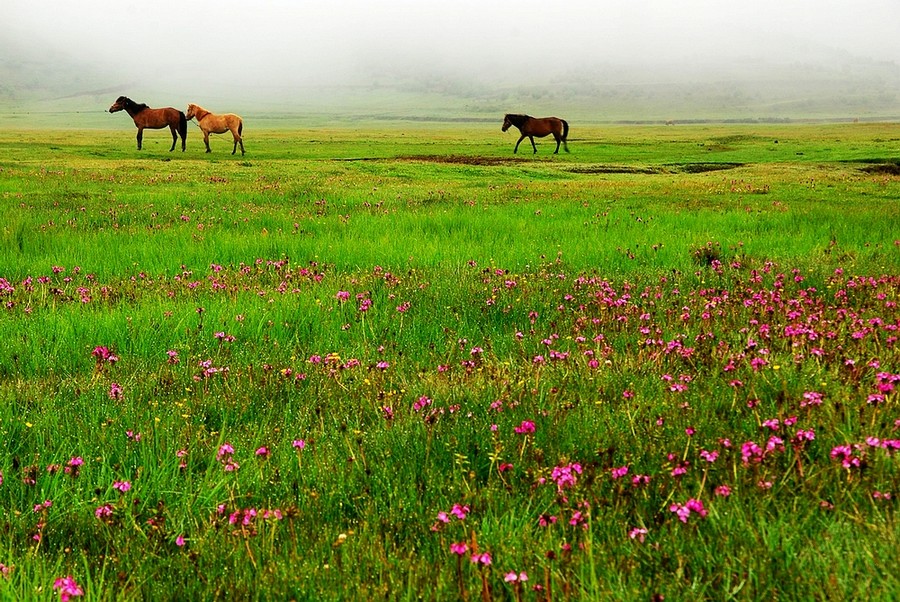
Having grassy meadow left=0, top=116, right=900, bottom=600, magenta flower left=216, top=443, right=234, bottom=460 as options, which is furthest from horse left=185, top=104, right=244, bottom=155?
magenta flower left=216, top=443, right=234, bottom=460

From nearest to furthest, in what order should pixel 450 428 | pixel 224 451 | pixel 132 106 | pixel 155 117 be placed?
pixel 224 451 < pixel 450 428 < pixel 155 117 < pixel 132 106

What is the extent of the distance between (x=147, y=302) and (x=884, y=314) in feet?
24.0

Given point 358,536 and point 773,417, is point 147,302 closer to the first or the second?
point 358,536

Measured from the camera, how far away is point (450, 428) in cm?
363

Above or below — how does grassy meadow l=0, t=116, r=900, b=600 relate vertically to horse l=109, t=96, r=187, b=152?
below

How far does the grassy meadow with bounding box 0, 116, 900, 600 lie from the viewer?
7.82ft

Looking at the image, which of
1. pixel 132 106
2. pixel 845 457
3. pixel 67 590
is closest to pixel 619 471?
pixel 845 457

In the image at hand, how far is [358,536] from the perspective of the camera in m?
2.72

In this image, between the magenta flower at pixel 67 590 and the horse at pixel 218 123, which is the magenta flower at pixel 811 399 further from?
the horse at pixel 218 123

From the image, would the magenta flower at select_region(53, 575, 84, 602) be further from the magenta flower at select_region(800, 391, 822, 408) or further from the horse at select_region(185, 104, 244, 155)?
the horse at select_region(185, 104, 244, 155)

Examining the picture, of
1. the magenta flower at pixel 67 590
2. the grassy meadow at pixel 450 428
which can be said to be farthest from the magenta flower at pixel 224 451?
the magenta flower at pixel 67 590

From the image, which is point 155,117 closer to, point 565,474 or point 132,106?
point 132,106

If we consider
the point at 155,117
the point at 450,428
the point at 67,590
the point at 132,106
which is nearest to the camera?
the point at 67,590

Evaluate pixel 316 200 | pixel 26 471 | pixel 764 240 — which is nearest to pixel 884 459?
pixel 26 471
